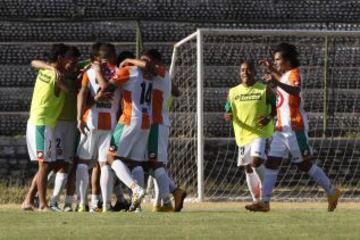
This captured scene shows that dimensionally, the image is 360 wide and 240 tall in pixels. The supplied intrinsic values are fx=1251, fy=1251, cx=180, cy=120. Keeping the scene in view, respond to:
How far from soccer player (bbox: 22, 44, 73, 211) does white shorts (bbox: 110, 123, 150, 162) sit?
104cm

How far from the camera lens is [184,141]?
2019 cm

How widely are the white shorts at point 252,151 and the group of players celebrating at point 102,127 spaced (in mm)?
1433

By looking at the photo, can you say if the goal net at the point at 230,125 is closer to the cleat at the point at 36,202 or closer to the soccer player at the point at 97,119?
the cleat at the point at 36,202

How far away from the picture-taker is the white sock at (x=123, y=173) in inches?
548

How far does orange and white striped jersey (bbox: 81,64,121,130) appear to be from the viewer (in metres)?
14.8

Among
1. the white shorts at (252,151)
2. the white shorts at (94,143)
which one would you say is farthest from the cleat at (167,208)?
the white shorts at (252,151)

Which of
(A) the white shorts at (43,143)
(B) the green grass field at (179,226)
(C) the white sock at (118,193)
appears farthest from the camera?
(C) the white sock at (118,193)

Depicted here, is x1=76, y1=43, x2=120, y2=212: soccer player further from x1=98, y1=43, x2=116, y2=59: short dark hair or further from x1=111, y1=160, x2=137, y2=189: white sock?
x1=111, y1=160, x2=137, y2=189: white sock

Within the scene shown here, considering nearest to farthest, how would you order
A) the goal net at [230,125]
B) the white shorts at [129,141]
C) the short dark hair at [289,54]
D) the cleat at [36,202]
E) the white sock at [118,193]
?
the white shorts at [129,141] → the short dark hair at [289,54] → the cleat at [36,202] → the white sock at [118,193] → the goal net at [230,125]

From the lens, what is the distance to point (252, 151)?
52.9 feet

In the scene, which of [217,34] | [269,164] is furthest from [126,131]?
[217,34]

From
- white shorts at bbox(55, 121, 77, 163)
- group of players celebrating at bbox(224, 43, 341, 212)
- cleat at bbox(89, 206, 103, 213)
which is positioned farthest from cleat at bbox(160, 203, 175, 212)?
white shorts at bbox(55, 121, 77, 163)

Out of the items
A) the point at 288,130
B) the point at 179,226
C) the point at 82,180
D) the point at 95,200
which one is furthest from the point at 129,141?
the point at 179,226

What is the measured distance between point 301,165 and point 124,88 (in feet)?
8.30
